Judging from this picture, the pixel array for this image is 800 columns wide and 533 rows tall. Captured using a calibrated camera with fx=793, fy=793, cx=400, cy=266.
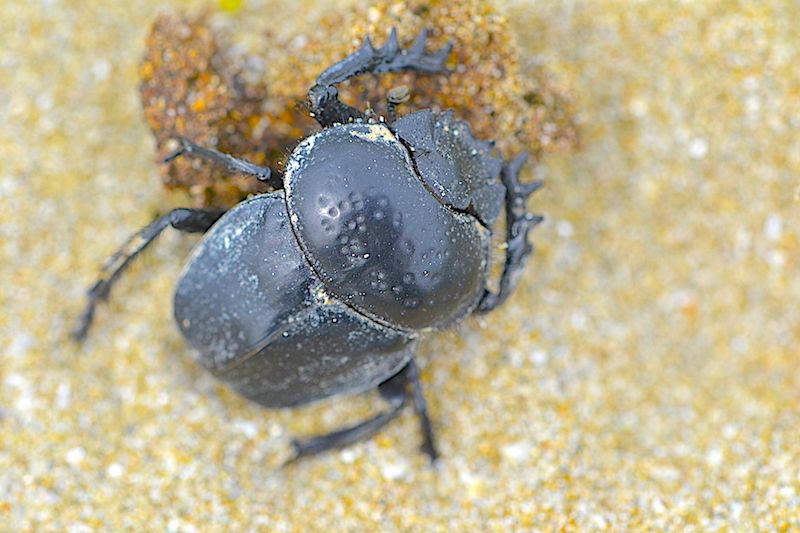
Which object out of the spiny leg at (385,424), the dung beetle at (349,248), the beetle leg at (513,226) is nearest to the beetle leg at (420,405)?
the spiny leg at (385,424)

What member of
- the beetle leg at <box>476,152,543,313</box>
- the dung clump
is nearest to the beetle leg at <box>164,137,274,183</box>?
the dung clump

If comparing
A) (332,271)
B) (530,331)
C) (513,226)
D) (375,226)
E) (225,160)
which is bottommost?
(530,331)

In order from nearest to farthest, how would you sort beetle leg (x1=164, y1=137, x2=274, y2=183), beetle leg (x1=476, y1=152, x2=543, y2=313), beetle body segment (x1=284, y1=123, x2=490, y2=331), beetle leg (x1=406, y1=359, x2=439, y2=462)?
beetle body segment (x1=284, y1=123, x2=490, y2=331)
beetle leg (x1=164, y1=137, x2=274, y2=183)
beetle leg (x1=476, y1=152, x2=543, y2=313)
beetle leg (x1=406, y1=359, x2=439, y2=462)

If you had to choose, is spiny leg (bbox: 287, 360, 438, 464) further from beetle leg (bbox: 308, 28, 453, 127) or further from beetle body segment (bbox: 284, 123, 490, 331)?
beetle leg (bbox: 308, 28, 453, 127)

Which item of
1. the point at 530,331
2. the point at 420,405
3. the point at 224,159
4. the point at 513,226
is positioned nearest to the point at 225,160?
the point at 224,159

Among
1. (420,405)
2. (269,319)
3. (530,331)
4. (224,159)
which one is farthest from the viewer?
(530,331)

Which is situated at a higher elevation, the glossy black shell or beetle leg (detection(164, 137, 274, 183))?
beetle leg (detection(164, 137, 274, 183))

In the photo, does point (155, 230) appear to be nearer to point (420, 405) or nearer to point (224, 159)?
point (224, 159)
